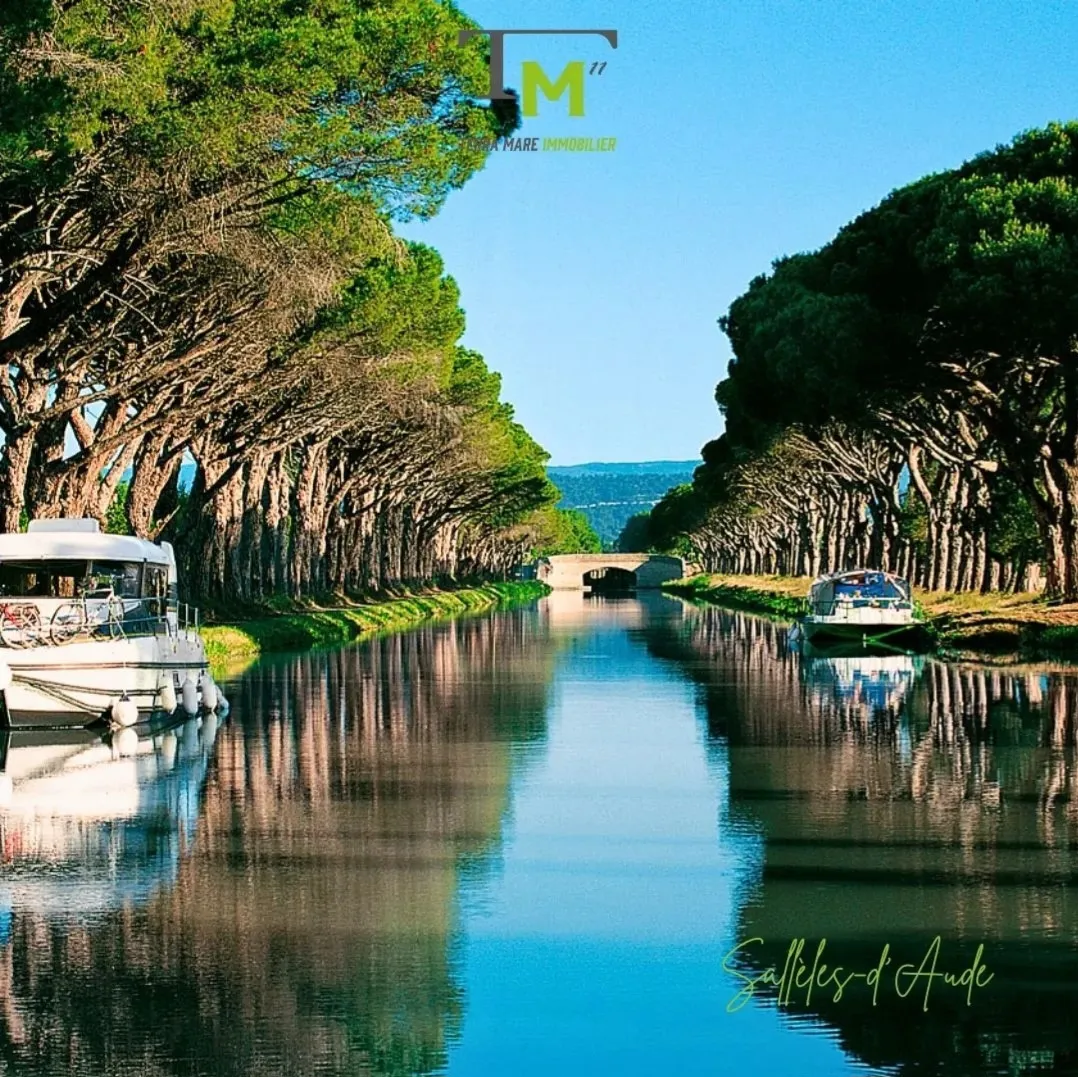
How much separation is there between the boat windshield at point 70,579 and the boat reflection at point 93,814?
330cm

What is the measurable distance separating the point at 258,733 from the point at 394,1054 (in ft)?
51.0

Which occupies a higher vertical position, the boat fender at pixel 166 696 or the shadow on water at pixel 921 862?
the boat fender at pixel 166 696

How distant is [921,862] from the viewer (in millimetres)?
12781

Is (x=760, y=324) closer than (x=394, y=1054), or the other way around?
(x=394, y=1054)

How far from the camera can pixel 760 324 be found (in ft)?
171

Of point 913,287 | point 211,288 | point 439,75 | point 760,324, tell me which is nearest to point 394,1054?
point 439,75

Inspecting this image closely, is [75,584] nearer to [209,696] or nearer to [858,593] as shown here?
[209,696]

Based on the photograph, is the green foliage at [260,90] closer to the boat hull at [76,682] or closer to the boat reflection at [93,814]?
the boat hull at [76,682]

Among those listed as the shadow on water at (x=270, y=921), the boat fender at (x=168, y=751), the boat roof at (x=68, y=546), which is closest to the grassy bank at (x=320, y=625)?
the boat roof at (x=68, y=546)

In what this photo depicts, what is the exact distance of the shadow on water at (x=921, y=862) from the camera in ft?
27.7

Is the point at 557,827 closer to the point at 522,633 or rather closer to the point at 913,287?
the point at 913,287

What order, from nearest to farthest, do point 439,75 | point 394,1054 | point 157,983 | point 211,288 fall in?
1. point 394,1054
2. point 157,983
3. point 439,75
4. point 211,288

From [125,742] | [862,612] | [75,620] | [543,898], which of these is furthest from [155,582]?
[862,612]

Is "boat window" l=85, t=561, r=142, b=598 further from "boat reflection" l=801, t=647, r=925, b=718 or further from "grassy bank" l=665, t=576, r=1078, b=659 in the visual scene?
"grassy bank" l=665, t=576, r=1078, b=659
